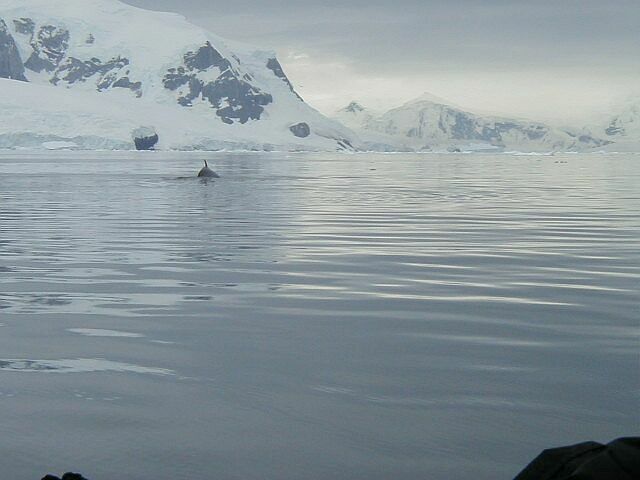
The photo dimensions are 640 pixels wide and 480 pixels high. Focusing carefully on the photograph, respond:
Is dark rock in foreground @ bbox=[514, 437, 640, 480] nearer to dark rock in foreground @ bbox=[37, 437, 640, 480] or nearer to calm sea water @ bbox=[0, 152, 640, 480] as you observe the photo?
dark rock in foreground @ bbox=[37, 437, 640, 480]

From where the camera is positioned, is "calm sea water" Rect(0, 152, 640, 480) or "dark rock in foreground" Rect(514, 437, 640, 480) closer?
"dark rock in foreground" Rect(514, 437, 640, 480)

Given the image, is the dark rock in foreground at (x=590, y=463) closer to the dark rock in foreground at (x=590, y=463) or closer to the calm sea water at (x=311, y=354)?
the dark rock in foreground at (x=590, y=463)

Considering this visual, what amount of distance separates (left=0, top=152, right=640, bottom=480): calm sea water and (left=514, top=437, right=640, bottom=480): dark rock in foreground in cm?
207

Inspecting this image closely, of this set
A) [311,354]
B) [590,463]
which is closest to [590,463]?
[590,463]

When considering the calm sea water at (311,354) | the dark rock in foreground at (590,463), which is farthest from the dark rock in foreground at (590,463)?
the calm sea water at (311,354)

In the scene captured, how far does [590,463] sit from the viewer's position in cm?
285

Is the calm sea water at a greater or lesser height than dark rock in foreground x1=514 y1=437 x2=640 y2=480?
lesser

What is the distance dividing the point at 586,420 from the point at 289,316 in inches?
179

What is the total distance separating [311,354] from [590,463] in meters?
5.48

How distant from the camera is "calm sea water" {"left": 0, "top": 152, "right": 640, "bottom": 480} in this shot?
554 centimetres

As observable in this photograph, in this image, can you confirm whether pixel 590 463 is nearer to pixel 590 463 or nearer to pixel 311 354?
pixel 590 463

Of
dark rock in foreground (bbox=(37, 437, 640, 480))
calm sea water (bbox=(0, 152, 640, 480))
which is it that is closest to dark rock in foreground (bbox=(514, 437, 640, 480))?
dark rock in foreground (bbox=(37, 437, 640, 480))

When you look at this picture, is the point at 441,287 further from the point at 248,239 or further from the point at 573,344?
the point at 248,239

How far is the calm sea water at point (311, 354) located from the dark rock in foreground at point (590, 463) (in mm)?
2071
